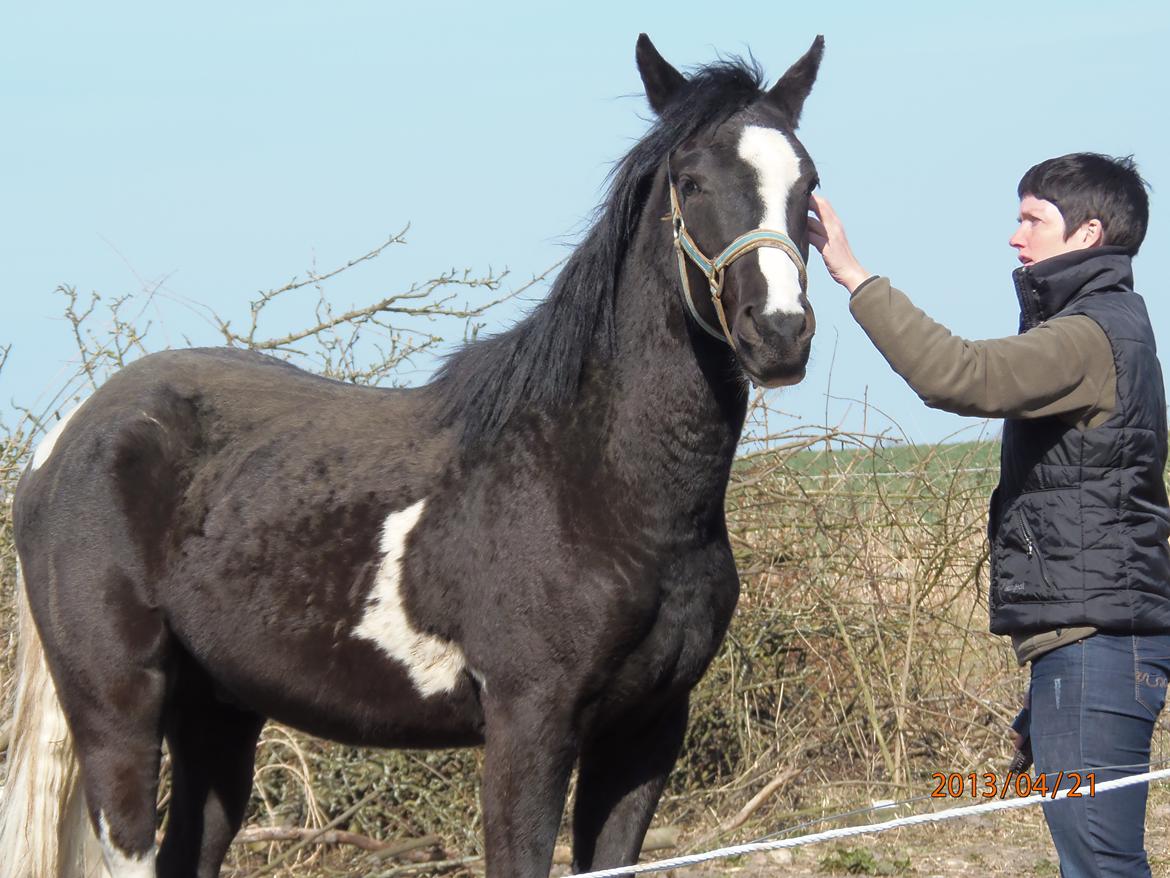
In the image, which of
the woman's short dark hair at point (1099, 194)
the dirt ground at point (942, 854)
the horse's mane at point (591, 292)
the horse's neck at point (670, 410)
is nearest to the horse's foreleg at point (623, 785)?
the horse's neck at point (670, 410)

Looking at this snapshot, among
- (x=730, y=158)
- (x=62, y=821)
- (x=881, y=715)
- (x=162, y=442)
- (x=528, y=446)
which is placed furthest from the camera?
(x=881, y=715)

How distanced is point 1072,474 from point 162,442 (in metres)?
2.41

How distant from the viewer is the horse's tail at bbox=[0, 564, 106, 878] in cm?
395

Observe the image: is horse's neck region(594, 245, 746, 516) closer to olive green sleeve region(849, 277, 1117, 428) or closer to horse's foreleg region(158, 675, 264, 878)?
olive green sleeve region(849, 277, 1117, 428)

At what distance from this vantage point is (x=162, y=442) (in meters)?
3.71

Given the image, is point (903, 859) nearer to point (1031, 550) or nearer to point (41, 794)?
point (1031, 550)

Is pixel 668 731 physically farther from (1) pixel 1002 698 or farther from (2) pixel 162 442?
(1) pixel 1002 698

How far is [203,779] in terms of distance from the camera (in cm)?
395

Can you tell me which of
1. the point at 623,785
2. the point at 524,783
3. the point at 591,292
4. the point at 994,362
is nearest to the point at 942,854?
the point at 623,785

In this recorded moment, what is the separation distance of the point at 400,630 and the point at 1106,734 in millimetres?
1651

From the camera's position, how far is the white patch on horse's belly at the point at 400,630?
3.26 m

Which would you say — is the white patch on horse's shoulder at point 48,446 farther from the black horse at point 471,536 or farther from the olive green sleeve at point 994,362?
the olive green sleeve at point 994,362

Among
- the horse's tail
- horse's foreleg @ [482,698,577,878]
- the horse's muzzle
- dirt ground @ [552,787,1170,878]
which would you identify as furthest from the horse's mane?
dirt ground @ [552,787,1170,878]

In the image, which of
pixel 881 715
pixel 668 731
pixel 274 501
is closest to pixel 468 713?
pixel 668 731
